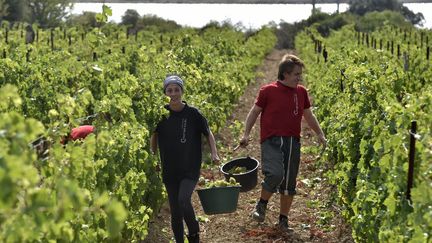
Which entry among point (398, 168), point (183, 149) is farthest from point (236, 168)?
point (398, 168)

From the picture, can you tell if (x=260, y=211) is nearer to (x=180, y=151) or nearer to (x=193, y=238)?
(x=193, y=238)

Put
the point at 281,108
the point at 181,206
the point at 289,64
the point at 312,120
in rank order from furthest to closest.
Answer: the point at 312,120 < the point at 281,108 < the point at 289,64 < the point at 181,206

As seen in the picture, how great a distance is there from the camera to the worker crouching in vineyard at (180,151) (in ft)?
18.2

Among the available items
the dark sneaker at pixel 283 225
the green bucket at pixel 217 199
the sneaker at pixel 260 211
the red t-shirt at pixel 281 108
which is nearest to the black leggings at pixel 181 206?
the green bucket at pixel 217 199

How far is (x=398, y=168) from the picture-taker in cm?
452

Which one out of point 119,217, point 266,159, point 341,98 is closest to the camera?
point 119,217

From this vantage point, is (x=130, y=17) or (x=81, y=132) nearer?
(x=81, y=132)

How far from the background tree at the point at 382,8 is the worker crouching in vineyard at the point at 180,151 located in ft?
208

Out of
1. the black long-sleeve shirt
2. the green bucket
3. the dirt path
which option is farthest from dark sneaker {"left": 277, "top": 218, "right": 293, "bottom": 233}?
the black long-sleeve shirt

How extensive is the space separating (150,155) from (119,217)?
3776 millimetres

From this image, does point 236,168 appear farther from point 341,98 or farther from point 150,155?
point 341,98

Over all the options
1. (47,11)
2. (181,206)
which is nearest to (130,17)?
(47,11)

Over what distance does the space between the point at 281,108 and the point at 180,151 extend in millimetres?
1090

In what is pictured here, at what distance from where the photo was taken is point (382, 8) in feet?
229
